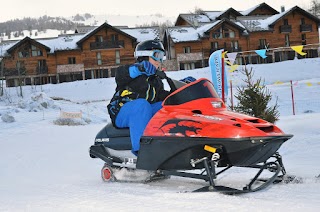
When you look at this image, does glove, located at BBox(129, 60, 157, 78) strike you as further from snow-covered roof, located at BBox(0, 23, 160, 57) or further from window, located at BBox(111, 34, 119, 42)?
window, located at BBox(111, 34, 119, 42)

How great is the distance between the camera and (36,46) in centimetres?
4588

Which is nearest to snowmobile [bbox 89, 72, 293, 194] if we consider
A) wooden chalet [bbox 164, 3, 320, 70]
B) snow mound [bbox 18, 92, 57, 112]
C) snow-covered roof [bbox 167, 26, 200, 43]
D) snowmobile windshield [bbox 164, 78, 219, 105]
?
snowmobile windshield [bbox 164, 78, 219, 105]

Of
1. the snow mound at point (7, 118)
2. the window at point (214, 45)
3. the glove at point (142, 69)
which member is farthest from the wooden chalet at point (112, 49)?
the glove at point (142, 69)

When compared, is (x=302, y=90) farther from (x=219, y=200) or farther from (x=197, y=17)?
(x=197, y=17)

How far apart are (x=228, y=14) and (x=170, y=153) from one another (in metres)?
58.4

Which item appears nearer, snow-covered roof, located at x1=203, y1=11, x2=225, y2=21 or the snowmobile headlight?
the snowmobile headlight

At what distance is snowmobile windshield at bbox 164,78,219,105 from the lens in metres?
4.04

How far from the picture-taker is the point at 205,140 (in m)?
3.66

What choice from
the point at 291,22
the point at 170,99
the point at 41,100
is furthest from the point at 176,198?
the point at 291,22

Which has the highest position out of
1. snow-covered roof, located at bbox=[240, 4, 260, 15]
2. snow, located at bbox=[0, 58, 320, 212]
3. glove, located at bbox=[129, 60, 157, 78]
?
snow-covered roof, located at bbox=[240, 4, 260, 15]

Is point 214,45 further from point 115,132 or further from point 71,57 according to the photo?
point 115,132

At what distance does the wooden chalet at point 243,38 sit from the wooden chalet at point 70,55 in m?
3.07

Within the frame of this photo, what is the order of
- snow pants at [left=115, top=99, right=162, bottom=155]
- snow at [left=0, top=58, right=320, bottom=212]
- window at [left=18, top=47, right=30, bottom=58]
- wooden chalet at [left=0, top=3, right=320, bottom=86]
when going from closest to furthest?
snow at [left=0, top=58, right=320, bottom=212], snow pants at [left=115, top=99, right=162, bottom=155], wooden chalet at [left=0, top=3, right=320, bottom=86], window at [left=18, top=47, right=30, bottom=58]

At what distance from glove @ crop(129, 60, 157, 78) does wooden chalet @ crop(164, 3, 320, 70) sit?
41437 mm
